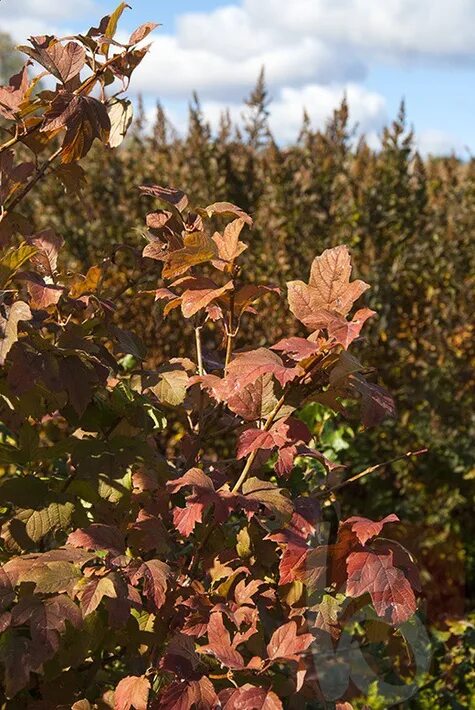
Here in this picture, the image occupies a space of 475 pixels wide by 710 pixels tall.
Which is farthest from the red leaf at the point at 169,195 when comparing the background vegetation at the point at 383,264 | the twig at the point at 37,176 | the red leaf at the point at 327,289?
the background vegetation at the point at 383,264

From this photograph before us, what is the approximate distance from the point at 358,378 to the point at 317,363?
0.09m

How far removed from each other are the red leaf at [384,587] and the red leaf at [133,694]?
0.38m

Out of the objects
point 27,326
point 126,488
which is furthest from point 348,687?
point 27,326

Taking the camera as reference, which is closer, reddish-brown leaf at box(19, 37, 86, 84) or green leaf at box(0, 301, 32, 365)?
green leaf at box(0, 301, 32, 365)

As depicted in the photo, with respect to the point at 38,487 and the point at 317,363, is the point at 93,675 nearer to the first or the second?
the point at 38,487

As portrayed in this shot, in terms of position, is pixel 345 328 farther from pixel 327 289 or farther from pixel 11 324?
pixel 11 324

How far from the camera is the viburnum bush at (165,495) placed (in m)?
1.39

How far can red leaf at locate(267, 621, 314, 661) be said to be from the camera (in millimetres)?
1389

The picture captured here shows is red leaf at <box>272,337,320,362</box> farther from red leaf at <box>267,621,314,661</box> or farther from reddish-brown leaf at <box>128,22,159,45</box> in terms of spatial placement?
reddish-brown leaf at <box>128,22,159,45</box>

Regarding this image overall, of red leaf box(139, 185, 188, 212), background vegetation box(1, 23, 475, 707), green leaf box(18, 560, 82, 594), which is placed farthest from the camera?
background vegetation box(1, 23, 475, 707)

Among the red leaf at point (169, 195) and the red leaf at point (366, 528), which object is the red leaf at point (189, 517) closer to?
the red leaf at point (366, 528)

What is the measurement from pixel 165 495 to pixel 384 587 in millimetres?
482

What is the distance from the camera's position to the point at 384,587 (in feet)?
4.49

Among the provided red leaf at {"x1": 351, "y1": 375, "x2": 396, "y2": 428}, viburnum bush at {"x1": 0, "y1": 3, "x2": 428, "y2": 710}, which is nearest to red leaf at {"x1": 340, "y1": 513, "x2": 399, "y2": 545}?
viburnum bush at {"x1": 0, "y1": 3, "x2": 428, "y2": 710}
